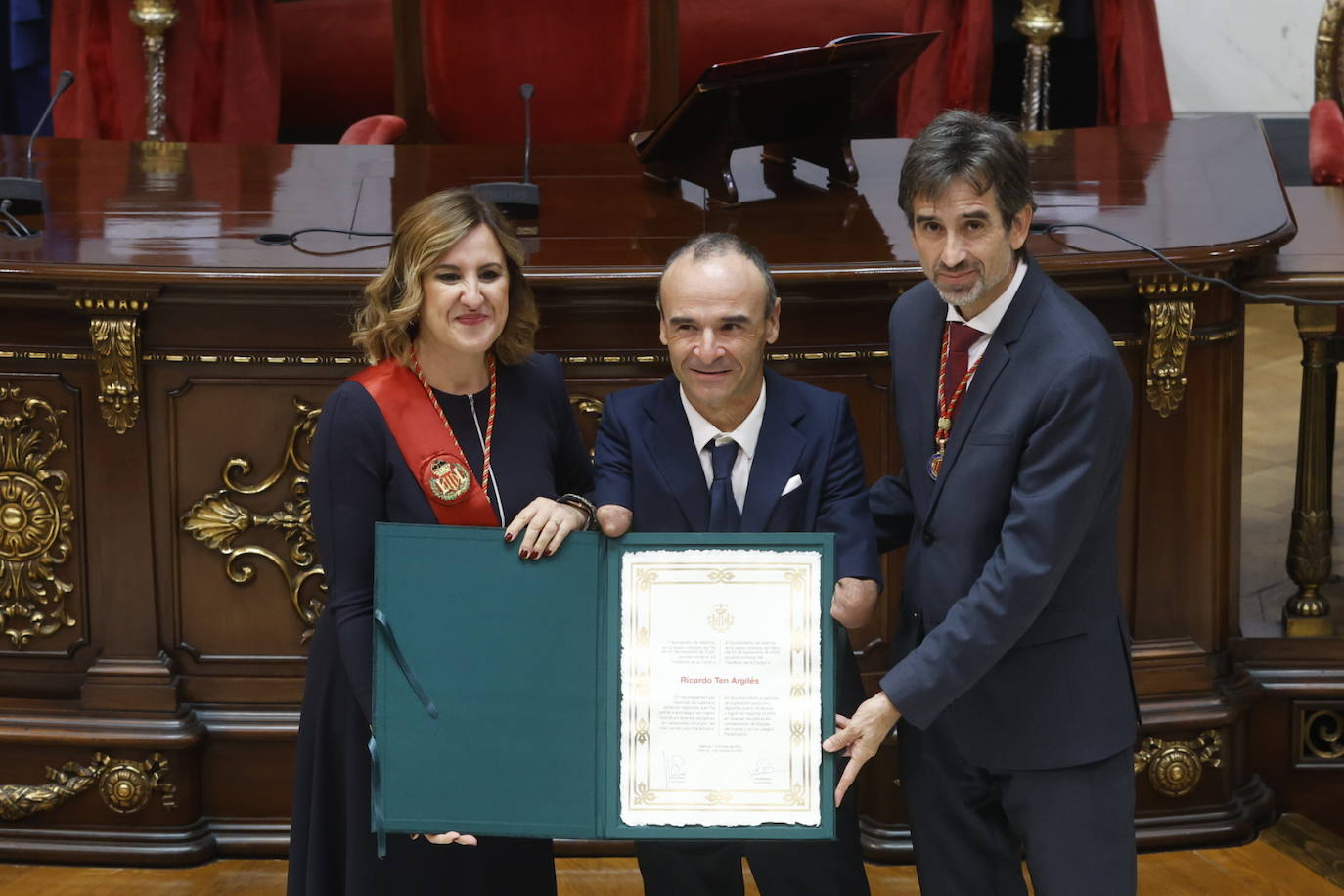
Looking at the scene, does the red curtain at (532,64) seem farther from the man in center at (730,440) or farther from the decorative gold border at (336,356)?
the man in center at (730,440)

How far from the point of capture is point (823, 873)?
234 cm

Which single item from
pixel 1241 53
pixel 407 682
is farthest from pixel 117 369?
pixel 1241 53

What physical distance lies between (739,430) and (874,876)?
1190 mm

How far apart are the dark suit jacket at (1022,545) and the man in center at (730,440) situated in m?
0.10

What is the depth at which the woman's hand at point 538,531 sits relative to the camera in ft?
6.74

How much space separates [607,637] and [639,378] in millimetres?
959

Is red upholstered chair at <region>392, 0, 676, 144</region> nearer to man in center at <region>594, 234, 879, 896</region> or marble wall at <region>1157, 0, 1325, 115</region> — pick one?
man in center at <region>594, 234, 879, 896</region>

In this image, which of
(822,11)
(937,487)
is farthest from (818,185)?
(822,11)

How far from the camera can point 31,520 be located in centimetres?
304

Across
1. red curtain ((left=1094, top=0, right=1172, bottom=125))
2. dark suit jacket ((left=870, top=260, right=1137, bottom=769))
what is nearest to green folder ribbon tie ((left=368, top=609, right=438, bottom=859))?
dark suit jacket ((left=870, top=260, right=1137, bottom=769))

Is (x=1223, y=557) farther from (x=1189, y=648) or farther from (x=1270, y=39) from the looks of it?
(x=1270, y=39)

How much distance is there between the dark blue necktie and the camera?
7.16ft

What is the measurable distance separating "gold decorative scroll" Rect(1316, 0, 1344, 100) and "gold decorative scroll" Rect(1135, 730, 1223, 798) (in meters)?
2.23

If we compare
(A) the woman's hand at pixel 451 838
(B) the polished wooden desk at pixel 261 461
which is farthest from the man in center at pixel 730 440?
(B) the polished wooden desk at pixel 261 461
